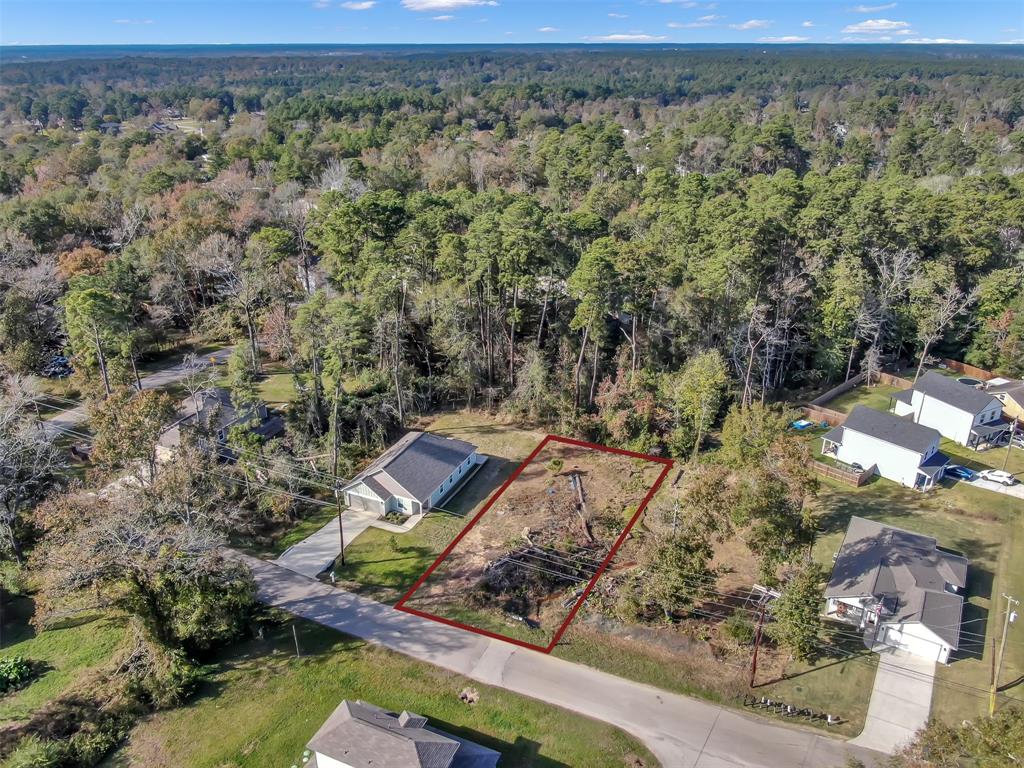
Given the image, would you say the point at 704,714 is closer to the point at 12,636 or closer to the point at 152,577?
the point at 152,577

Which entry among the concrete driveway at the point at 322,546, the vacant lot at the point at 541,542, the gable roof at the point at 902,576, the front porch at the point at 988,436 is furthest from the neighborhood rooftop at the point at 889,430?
the concrete driveway at the point at 322,546

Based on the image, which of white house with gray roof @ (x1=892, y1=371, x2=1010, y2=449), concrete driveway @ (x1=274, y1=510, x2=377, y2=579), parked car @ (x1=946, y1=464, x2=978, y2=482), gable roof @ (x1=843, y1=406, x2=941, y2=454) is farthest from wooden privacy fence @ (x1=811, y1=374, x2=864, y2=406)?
concrete driveway @ (x1=274, y1=510, x2=377, y2=579)

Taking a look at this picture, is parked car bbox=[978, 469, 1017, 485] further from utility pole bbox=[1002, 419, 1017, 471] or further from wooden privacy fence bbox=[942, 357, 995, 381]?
wooden privacy fence bbox=[942, 357, 995, 381]

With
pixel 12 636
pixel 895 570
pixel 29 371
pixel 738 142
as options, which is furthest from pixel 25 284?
pixel 738 142

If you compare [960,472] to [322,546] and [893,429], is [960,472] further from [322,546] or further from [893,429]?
[322,546]

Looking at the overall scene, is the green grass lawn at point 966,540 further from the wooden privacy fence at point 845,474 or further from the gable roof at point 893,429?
the gable roof at point 893,429

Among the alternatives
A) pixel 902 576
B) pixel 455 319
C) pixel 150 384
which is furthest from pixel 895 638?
pixel 150 384
